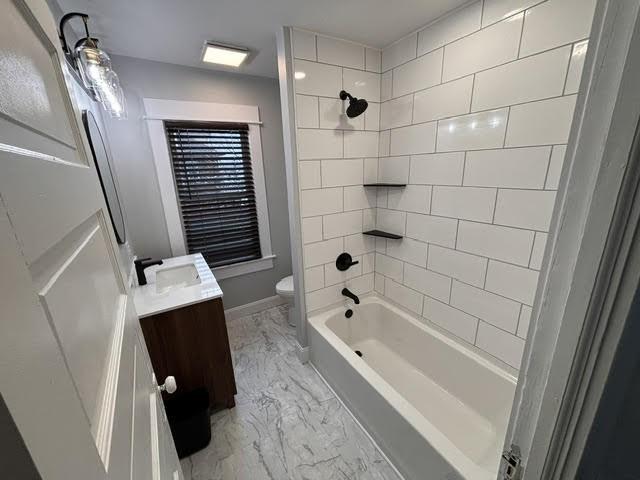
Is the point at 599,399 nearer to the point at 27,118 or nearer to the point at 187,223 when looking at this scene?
the point at 27,118

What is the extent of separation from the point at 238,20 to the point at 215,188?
1213 millimetres

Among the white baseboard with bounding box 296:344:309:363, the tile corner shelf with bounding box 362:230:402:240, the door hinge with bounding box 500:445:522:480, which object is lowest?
the white baseboard with bounding box 296:344:309:363

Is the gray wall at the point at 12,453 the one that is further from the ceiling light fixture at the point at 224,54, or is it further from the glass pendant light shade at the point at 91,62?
the ceiling light fixture at the point at 224,54

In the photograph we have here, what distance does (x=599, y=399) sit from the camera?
39 cm

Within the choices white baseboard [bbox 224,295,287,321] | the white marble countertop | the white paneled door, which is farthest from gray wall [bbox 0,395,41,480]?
white baseboard [bbox 224,295,287,321]

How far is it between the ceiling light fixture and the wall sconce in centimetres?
59

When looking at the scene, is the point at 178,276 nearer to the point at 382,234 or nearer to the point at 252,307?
the point at 252,307

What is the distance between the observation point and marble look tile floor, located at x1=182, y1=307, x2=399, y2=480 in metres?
1.24

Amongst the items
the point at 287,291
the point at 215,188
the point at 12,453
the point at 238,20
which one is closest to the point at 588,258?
the point at 12,453

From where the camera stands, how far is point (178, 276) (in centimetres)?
187

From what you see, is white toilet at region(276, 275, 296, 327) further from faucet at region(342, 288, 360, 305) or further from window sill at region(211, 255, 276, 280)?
faucet at region(342, 288, 360, 305)

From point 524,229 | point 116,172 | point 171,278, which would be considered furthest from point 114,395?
point 116,172

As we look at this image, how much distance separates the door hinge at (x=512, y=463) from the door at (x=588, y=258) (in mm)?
19

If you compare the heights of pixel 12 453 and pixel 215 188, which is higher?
pixel 215 188
